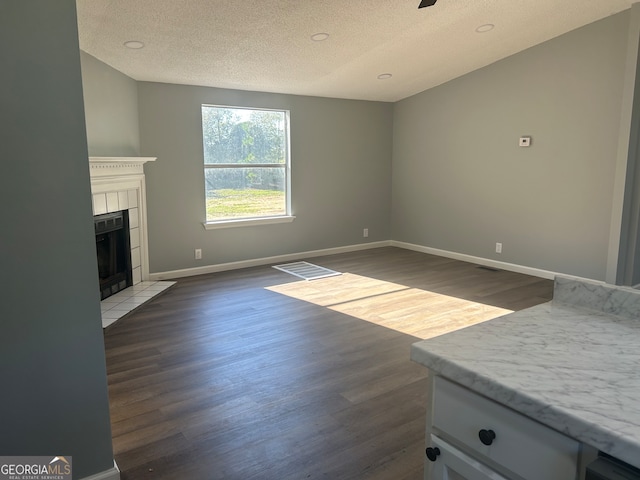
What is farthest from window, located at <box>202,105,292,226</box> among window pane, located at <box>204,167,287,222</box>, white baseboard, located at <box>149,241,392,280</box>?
white baseboard, located at <box>149,241,392,280</box>

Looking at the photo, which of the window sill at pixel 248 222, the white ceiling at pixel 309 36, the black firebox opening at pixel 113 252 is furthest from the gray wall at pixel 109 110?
the window sill at pixel 248 222

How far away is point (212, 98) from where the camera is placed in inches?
207

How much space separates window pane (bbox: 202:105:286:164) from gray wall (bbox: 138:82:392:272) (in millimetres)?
125

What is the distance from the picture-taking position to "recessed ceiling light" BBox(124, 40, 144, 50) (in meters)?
3.71

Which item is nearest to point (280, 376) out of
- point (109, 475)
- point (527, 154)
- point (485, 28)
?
point (109, 475)

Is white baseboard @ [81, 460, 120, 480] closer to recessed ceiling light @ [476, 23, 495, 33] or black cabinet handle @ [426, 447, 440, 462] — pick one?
black cabinet handle @ [426, 447, 440, 462]

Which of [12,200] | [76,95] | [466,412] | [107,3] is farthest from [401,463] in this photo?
[107,3]

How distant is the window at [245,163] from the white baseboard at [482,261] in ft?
6.83

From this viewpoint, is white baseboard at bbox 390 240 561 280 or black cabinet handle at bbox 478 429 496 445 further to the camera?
white baseboard at bbox 390 240 561 280

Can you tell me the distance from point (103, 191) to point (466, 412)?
404 centimetres

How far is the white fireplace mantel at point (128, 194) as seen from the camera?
404cm

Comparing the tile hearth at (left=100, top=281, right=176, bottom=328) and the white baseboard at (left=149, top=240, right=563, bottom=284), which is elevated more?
the white baseboard at (left=149, top=240, right=563, bottom=284)

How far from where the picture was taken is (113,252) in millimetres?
4543

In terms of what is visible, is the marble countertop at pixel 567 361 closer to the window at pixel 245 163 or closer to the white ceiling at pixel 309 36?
the white ceiling at pixel 309 36
